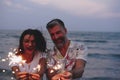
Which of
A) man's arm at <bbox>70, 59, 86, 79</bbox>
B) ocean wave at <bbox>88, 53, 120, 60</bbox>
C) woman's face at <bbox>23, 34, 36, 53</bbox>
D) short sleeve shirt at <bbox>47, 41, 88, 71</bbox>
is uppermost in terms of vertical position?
woman's face at <bbox>23, 34, 36, 53</bbox>

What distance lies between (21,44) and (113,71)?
12479 mm

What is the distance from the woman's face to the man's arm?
33.8 inches

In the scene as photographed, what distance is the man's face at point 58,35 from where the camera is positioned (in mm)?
5570

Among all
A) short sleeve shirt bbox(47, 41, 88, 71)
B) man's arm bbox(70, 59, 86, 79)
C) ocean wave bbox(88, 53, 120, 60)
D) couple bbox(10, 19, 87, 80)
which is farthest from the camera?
ocean wave bbox(88, 53, 120, 60)

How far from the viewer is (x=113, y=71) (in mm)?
18156

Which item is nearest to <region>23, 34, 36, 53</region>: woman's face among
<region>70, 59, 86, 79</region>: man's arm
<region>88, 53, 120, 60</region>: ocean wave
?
<region>70, 59, 86, 79</region>: man's arm

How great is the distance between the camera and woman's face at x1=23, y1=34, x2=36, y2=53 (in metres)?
5.95

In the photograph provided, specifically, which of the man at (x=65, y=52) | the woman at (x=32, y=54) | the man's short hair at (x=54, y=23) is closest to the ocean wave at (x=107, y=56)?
the woman at (x=32, y=54)

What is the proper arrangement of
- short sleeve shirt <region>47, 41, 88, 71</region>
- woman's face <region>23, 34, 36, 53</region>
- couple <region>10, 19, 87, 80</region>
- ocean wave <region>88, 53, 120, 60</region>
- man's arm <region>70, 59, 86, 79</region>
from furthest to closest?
ocean wave <region>88, 53, 120, 60</region>
woman's face <region>23, 34, 36, 53</region>
short sleeve shirt <region>47, 41, 88, 71</region>
couple <region>10, 19, 87, 80</region>
man's arm <region>70, 59, 86, 79</region>

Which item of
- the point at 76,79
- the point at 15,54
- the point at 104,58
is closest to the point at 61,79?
the point at 76,79

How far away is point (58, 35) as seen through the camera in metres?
5.57

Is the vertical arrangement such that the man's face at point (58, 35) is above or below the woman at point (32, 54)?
above

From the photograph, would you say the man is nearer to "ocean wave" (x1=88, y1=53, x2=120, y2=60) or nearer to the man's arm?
the man's arm

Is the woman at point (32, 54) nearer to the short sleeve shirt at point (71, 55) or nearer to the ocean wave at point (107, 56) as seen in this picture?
the short sleeve shirt at point (71, 55)
